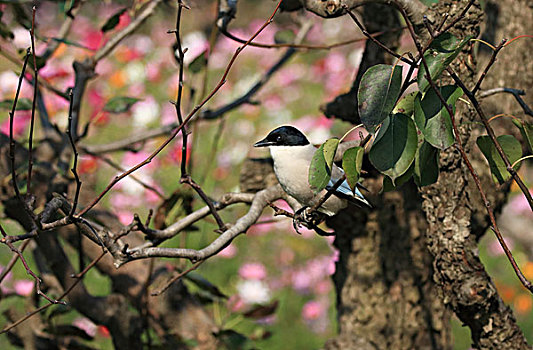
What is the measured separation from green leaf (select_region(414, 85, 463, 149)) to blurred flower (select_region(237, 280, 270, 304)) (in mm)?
2130

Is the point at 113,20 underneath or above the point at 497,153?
above

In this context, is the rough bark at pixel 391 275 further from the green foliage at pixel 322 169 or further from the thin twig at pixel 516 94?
the green foliage at pixel 322 169

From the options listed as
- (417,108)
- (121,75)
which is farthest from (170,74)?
(417,108)

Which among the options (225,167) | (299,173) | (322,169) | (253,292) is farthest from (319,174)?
(225,167)

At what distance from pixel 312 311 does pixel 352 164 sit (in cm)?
220

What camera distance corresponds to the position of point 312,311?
299 centimetres

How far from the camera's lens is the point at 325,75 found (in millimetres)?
5180

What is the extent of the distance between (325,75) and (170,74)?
130 cm

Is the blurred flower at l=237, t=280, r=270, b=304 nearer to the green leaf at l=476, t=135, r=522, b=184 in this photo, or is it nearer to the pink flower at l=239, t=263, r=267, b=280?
the pink flower at l=239, t=263, r=267, b=280

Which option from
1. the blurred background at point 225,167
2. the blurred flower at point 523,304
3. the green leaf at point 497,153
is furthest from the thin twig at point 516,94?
the blurred flower at point 523,304

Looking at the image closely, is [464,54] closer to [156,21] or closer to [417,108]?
[417,108]

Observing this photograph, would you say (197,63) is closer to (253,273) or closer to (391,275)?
(391,275)

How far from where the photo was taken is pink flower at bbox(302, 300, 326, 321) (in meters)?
2.98

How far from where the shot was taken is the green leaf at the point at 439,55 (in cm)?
86
